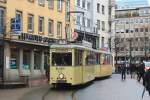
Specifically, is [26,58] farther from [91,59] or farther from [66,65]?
[66,65]

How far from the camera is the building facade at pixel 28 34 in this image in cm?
3931

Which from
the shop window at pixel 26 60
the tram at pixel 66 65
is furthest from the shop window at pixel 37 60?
the tram at pixel 66 65

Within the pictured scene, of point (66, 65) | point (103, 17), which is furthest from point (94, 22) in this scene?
point (66, 65)

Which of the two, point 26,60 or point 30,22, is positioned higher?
point 30,22

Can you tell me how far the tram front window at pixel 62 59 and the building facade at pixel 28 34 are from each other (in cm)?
698

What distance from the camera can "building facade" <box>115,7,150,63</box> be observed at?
129 meters

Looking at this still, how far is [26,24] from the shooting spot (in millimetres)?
44562

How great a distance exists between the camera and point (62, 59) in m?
31.4

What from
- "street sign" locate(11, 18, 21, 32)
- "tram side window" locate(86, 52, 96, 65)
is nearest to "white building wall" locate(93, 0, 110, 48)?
"tram side window" locate(86, 52, 96, 65)

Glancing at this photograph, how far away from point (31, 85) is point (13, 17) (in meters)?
7.31

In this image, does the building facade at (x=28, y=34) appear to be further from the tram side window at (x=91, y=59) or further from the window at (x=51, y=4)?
the tram side window at (x=91, y=59)

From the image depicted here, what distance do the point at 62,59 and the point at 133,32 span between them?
109868 mm

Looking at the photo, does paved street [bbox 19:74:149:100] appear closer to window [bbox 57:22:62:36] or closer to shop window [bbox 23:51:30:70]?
shop window [bbox 23:51:30:70]

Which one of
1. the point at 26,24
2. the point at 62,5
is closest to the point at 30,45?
the point at 26,24
